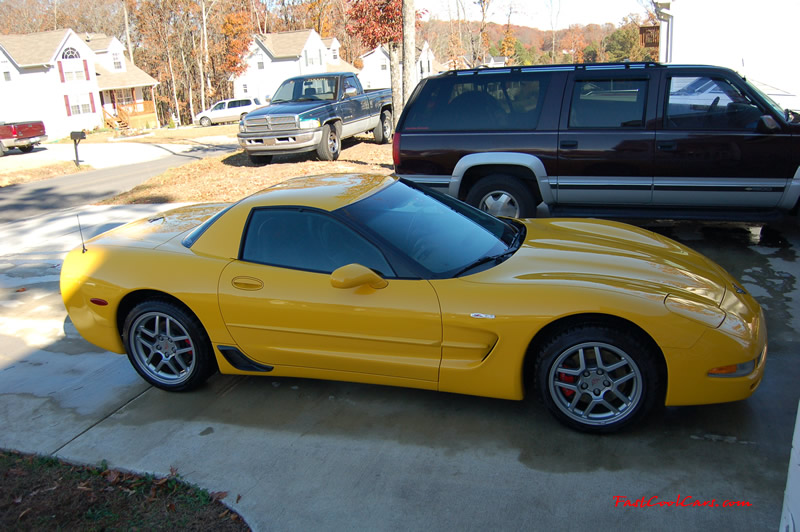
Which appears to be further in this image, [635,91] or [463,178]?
[463,178]

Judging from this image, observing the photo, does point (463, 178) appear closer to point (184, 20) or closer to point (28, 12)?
point (184, 20)

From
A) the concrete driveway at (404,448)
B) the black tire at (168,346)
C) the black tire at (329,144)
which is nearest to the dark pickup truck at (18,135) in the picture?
the black tire at (329,144)

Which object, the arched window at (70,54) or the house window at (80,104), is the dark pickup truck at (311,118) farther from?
the arched window at (70,54)

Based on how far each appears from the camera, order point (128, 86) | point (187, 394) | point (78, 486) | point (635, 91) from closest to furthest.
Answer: point (78, 486) < point (187, 394) < point (635, 91) < point (128, 86)

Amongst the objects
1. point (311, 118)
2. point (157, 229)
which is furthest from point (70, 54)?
point (157, 229)

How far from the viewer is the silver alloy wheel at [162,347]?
14.0 feet

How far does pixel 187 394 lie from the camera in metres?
4.36

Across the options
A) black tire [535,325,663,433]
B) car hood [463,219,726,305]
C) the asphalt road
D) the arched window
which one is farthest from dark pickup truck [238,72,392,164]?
the arched window

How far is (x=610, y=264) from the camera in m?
3.75

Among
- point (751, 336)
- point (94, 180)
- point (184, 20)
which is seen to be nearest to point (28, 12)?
point (184, 20)

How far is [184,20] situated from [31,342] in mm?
55783

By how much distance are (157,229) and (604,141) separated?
4.59 meters

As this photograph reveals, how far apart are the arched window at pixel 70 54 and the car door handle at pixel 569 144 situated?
45953 mm

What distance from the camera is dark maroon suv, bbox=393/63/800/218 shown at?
6477mm
